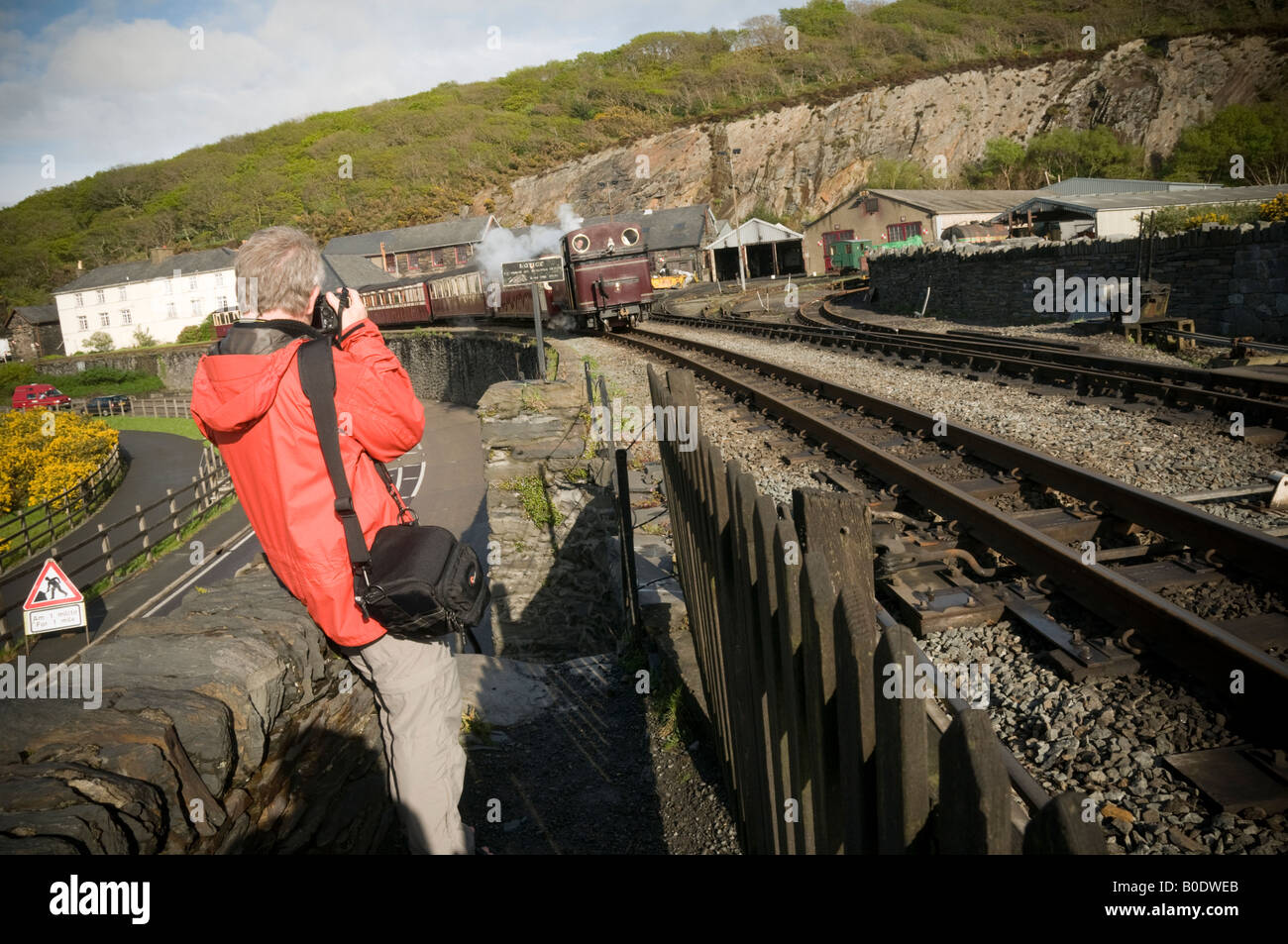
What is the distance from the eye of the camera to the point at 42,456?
93.9ft

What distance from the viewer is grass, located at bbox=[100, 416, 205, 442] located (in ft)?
149

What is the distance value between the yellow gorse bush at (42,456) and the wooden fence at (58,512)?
364 mm

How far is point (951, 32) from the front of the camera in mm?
104562

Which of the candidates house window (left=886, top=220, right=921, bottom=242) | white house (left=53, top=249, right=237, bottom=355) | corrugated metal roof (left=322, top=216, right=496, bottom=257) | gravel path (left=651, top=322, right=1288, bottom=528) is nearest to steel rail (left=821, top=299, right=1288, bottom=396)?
gravel path (left=651, top=322, right=1288, bottom=528)

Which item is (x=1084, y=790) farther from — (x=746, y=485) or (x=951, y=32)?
(x=951, y=32)

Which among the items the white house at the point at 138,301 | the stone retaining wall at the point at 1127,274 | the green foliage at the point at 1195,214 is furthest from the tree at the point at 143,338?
the green foliage at the point at 1195,214

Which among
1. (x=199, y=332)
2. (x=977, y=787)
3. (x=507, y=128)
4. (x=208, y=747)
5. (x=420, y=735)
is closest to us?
(x=977, y=787)

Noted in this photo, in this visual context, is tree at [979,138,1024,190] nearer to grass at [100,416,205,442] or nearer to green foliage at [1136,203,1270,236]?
green foliage at [1136,203,1270,236]

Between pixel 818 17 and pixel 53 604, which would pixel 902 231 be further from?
pixel 818 17

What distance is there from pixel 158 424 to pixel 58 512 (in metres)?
25.0

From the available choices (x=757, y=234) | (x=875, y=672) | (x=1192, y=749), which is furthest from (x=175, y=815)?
(x=757, y=234)

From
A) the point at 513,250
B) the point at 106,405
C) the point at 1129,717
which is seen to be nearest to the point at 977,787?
the point at 1129,717

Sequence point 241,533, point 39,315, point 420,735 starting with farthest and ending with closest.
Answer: point 39,315 < point 241,533 < point 420,735

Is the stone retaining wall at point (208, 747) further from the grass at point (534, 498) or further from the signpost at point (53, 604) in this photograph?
the signpost at point (53, 604)
